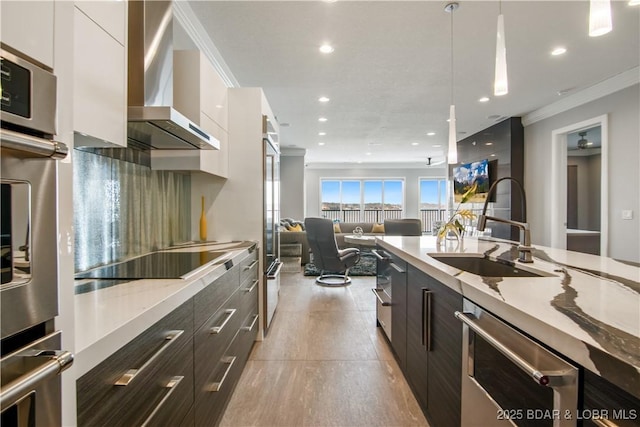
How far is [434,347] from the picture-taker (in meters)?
1.50

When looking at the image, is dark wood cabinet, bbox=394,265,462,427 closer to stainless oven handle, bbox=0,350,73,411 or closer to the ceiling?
stainless oven handle, bbox=0,350,73,411

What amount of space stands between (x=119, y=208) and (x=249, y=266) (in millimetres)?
950

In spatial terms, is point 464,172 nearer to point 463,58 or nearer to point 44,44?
point 463,58

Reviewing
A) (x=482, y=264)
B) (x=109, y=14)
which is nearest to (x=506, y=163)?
(x=482, y=264)

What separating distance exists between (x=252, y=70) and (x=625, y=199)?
192 inches

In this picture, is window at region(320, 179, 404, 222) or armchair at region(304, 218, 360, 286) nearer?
armchair at region(304, 218, 360, 286)

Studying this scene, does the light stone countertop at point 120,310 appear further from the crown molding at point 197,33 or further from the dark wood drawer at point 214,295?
the crown molding at point 197,33

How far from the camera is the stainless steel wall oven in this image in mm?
494

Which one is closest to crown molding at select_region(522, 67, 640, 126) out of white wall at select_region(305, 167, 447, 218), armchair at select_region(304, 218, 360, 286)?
→ armchair at select_region(304, 218, 360, 286)

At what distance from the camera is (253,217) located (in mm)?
2766

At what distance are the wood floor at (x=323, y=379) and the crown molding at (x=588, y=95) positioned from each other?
4.24m

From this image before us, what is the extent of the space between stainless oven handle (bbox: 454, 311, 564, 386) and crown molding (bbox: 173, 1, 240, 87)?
2726 mm

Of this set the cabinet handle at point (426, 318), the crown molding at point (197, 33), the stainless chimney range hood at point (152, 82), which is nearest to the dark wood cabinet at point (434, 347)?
the cabinet handle at point (426, 318)

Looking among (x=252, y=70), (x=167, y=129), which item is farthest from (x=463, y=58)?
(x=167, y=129)
